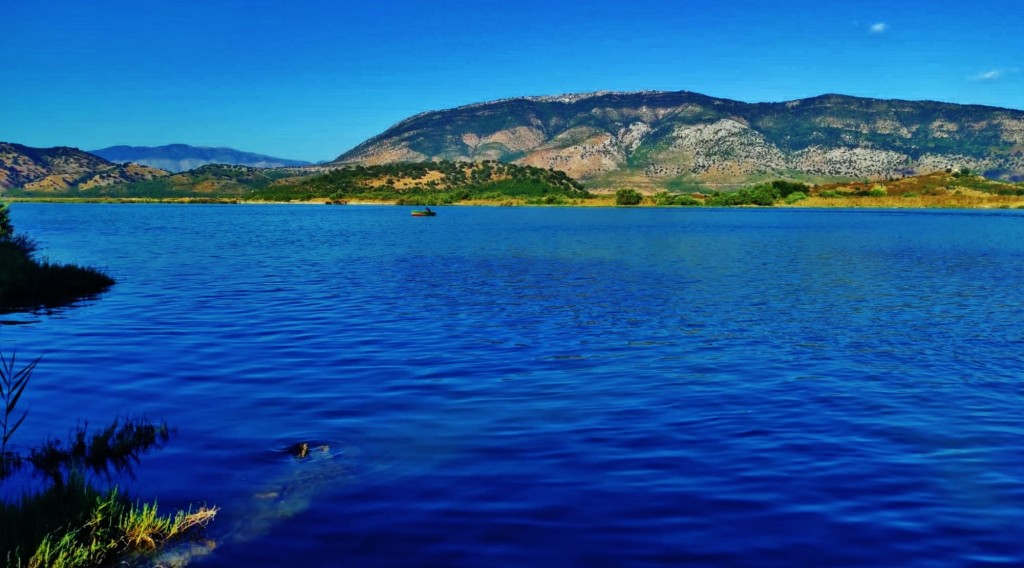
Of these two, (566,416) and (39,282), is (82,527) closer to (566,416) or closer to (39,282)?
(566,416)

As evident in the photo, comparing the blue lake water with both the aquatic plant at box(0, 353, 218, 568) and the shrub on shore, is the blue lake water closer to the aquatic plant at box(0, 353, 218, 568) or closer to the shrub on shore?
the aquatic plant at box(0, 353, 218, 568)

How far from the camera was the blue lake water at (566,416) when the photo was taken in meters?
10.9

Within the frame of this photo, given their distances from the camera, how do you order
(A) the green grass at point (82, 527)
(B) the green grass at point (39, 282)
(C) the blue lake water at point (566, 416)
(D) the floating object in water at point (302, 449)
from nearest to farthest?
(A) the green grass at point (82, 527), (C) the blue lake water at point (566, 416), (D) the floating object in water at point (302, 449), (B) the green grass at point (39, 282)

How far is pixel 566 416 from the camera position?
17312mm

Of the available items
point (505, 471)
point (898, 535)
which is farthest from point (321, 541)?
point (898, 535)

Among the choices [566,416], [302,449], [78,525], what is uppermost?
[78,525]

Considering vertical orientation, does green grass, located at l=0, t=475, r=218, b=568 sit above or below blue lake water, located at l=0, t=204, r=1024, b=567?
above

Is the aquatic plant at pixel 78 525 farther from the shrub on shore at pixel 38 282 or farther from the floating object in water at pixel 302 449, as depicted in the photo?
the shrub on shore at pixel 38 282

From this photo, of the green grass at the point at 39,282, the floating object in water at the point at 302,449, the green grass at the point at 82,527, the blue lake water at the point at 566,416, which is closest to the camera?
the green grass at the point at 82,527

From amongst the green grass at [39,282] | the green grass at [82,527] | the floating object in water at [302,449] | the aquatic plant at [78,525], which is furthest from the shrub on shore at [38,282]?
the green grass at [82,527]

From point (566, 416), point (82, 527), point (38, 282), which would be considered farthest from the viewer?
point (38, 282)

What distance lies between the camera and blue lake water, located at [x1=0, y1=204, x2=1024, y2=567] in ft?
35.7

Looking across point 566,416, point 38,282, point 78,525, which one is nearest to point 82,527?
point 78,525

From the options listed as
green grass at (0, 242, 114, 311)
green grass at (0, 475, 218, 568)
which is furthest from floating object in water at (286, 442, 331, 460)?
green grass at (0, 242, 114, 311)
